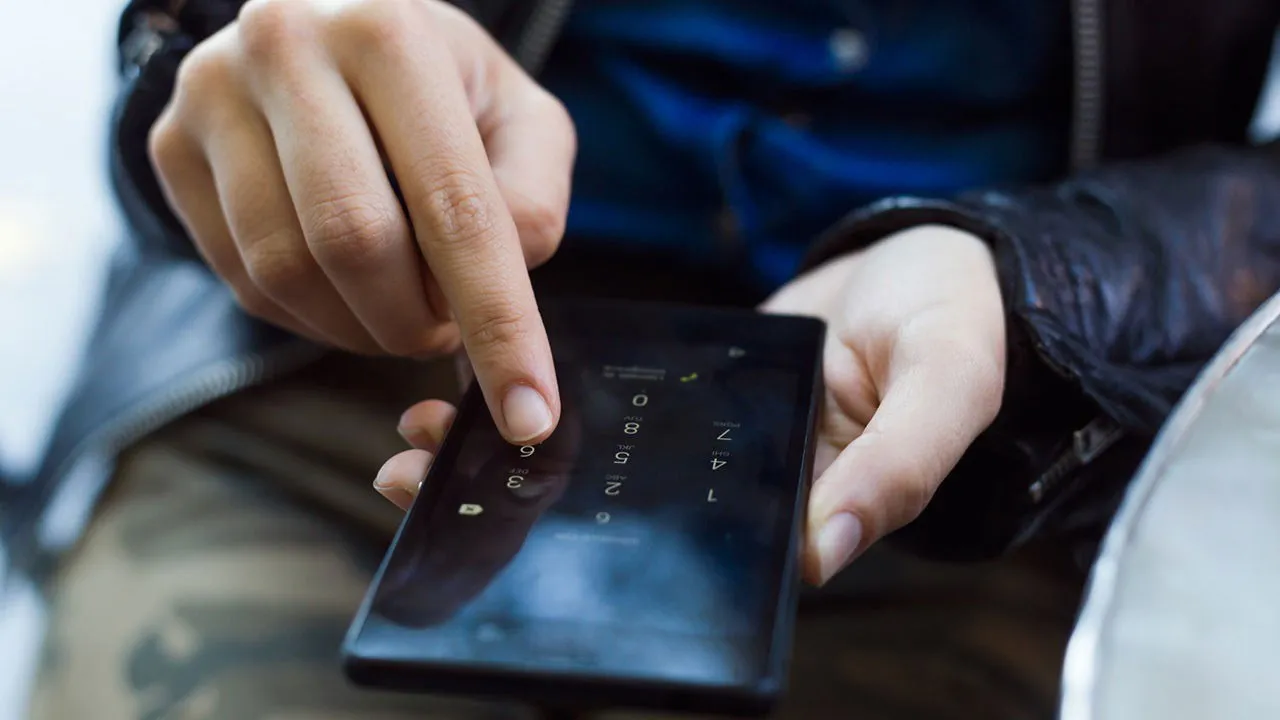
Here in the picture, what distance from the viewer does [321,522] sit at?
59 cm

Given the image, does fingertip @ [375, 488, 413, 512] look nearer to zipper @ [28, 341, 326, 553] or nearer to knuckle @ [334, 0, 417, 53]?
knuckle @ [334, 0, 417, 53]

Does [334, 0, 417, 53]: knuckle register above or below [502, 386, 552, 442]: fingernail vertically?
above

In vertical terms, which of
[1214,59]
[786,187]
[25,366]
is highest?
[1214,59]

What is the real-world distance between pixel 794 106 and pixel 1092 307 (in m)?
0.29

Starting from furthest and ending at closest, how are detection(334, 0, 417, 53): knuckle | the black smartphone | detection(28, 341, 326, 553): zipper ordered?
detection(28, 341, 326, 553): zipper < detection(334, 0, 417, 53): knuckle < the black smartphone

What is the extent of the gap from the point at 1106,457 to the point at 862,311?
120 millimetres

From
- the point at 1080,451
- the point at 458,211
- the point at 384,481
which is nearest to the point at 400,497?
the point at 384,481

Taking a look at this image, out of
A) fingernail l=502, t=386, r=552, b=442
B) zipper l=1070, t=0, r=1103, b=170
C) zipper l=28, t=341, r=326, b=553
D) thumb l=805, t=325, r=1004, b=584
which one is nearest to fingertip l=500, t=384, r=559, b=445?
fingernail l=502, t=386, r=552, b=442

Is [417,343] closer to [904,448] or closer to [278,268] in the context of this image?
[278,268]

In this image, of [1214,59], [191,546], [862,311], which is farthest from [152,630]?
[1214,59]

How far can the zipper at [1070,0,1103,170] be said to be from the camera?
626 millimetres

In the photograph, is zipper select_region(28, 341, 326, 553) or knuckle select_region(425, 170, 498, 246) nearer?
knuckle select_region(425, 170, 498, 246)

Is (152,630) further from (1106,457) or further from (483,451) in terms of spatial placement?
(1106,457)

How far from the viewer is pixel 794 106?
70cm
